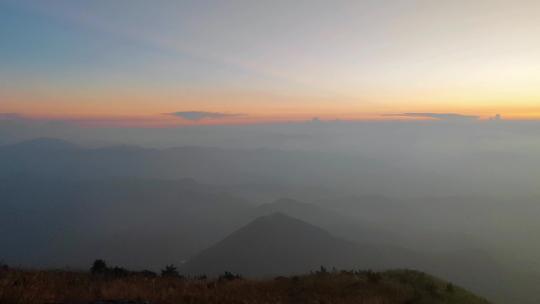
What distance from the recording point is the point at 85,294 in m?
11.0

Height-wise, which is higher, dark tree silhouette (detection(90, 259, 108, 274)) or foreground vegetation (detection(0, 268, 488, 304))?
foreground vegetation (detection(0, 268, 488, 304))

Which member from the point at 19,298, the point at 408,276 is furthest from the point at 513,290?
the point at 19,298

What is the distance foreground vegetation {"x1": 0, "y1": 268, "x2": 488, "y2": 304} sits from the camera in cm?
1042

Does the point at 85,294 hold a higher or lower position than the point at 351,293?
higher

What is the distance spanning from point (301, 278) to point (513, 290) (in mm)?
220978

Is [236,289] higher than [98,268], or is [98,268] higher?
[236,289]

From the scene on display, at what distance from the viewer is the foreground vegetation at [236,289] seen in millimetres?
10422

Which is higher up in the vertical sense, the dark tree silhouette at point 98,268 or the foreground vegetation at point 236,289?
the foreground vegetation at point 236,289

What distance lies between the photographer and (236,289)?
13.1m

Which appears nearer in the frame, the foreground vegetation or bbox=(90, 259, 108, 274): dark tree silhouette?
the foreground vegetation

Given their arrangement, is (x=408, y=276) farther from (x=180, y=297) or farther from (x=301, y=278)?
(x=180, y=297)

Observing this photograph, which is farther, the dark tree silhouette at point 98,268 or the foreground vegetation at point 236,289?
the dark tree silhouette at point 98,268

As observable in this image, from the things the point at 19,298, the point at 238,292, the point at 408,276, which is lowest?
the point at 408,276

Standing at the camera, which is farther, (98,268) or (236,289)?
(98,268)
